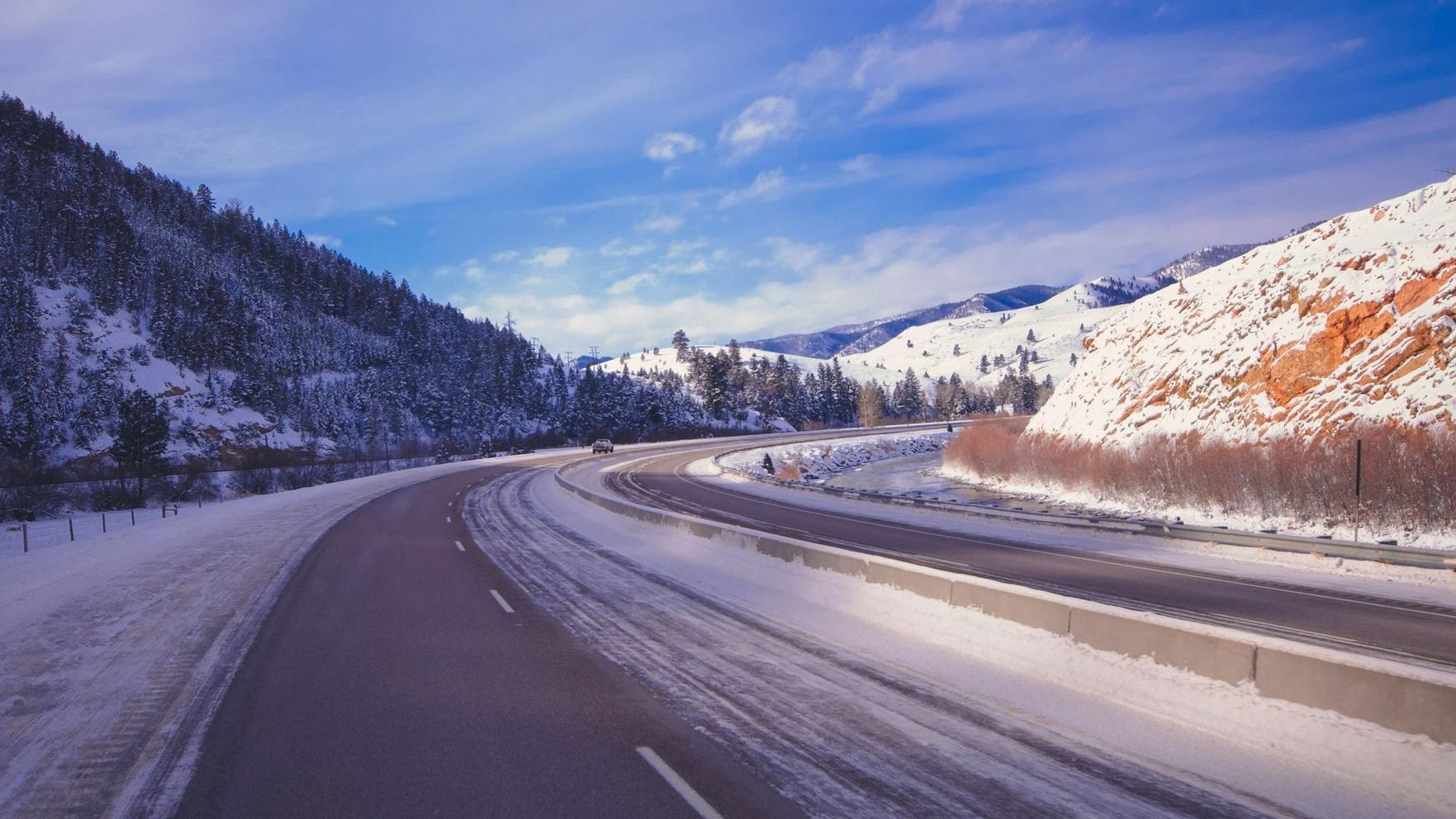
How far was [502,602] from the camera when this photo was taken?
11.7m

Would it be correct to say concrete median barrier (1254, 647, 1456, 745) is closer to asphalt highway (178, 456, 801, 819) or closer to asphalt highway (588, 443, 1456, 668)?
asphalt highway (588, 443, 1456, 668)

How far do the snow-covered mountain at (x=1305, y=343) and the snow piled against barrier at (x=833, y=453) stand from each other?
1909 centimetres

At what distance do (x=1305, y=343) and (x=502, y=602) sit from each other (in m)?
30.6

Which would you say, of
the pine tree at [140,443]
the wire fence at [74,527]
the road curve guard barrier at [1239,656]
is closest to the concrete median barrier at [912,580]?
the road curve guard barrier at [1239,656]

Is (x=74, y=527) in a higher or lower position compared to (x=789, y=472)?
higher

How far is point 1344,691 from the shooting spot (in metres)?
5.55

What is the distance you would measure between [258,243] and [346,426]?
204ft

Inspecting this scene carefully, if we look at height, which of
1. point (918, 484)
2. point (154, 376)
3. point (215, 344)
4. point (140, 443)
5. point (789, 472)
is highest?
point (215, 344)

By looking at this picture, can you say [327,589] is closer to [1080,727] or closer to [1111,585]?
[1080,727]

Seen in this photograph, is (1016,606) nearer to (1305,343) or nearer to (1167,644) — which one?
(1167,644)

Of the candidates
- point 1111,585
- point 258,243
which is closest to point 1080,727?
point 1111,585

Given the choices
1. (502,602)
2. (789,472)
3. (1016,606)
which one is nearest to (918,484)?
(789,472)

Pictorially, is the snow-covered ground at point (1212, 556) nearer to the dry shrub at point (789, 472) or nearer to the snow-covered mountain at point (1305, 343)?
the snow-covered mountain at point (1305, 343)

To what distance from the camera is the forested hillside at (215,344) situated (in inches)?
3386
